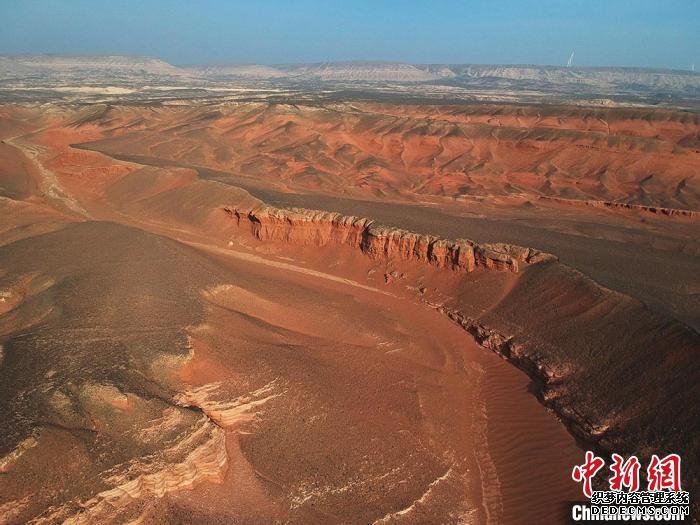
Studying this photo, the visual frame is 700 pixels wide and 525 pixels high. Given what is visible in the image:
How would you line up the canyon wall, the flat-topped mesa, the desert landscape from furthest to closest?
1. the flat-topped mesa
2. the canyon wall
3. the desert landscape

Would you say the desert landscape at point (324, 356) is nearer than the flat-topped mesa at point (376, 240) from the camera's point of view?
Yes

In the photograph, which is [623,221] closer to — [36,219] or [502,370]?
[502,370]

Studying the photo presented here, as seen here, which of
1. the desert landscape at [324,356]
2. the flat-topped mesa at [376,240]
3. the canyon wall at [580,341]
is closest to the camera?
the desert landscape at [324,356]

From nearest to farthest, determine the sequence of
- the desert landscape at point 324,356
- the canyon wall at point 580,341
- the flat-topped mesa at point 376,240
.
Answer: the desert landscape at point 324,356
the canyon wall at point 580,341
the flat-topped mesa at point 376,240

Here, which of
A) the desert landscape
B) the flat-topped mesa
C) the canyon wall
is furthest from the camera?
the flat-topped mesa

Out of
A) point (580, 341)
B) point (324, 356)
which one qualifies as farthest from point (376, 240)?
point (580, 341)

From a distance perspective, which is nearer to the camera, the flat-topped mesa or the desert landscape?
the desert landscape

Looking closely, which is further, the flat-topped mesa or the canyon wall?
the flat-topped mesa

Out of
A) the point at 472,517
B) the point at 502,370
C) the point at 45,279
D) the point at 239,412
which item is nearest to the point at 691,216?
the point at 502,370
